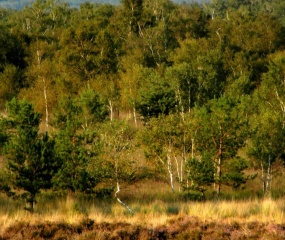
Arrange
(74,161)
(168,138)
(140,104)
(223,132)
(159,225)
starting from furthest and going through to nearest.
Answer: (140,104) → (168,138) → (223,132) → (74,161) → (159,225)

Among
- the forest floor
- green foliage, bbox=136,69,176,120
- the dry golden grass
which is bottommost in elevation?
the dry golden grass

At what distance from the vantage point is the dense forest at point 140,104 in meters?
27.2

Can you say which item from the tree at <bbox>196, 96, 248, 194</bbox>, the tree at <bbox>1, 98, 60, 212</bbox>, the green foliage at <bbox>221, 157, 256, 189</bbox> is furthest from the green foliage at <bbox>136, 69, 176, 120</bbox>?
the tree at <bbox>1, 98, 60, 212</bbox>

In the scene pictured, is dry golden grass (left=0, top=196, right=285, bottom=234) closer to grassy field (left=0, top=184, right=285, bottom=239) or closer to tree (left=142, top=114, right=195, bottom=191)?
grassy field (left=0, top=184, right=285, bottom=239)

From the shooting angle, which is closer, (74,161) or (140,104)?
(74,161)

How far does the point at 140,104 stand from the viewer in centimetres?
4128

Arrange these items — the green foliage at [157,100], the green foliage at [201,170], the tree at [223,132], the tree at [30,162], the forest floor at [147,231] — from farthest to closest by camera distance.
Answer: the green foliage at [157,100] < the tree at [223,132] < the green foliage at [201,170] < the tree at [30,162] < the forest floor at [147,231]

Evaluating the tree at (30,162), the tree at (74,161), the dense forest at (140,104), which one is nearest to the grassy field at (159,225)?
the dense forest at (140,104)

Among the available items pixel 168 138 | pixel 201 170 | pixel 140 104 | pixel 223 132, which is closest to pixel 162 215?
pixel 201 170

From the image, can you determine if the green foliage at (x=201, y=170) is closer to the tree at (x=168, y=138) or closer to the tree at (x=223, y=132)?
the tree at (x=223, y=132)

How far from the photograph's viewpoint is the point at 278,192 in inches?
1270

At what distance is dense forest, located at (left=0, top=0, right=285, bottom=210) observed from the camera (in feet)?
89.3

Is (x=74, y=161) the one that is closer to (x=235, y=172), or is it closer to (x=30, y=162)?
(x=30, y=162)

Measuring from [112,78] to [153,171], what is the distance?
25.7 m
